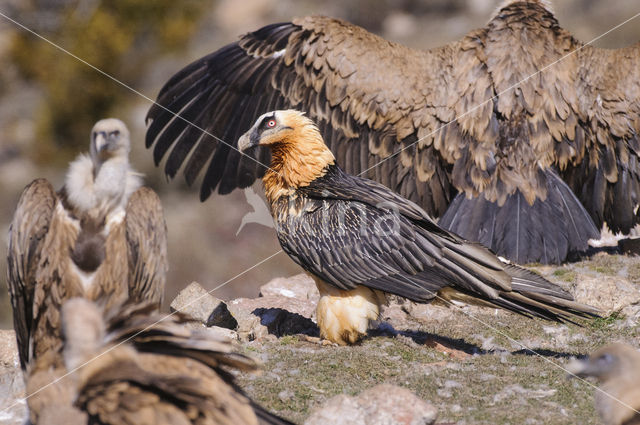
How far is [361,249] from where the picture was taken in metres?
5.75

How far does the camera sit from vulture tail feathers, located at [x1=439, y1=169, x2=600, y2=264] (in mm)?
7570

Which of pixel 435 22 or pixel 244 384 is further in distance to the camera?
pixel 435 22

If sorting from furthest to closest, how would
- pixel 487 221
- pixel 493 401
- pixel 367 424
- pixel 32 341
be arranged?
1. pixel 487 221
2. pixel 493 401
3. pixel 32 341
4. pixel 367 424

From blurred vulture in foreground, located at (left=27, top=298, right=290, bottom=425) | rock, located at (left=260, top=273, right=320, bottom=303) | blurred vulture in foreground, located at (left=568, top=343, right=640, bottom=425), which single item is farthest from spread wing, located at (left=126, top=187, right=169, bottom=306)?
rock, located at (left=260, top=273, right=320, bottom=303)

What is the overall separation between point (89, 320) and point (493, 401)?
2.32m

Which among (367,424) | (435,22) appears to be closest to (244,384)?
(367,424)

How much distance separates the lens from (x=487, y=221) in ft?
25.1

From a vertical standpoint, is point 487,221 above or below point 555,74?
below

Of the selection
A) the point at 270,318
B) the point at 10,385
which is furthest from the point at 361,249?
the point at 10,385

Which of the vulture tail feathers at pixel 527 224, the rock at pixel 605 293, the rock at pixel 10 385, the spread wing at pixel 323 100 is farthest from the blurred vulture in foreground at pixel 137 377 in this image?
the spread wing at pixel 323 100

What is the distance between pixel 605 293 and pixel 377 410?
9.60 feet

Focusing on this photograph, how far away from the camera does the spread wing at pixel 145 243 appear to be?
4.38m

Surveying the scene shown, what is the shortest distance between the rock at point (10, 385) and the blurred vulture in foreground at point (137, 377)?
3.83 ft

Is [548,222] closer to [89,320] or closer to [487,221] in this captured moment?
[487,221]
